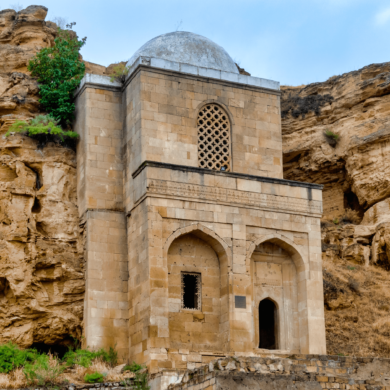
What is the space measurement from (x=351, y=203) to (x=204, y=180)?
35.4 ft

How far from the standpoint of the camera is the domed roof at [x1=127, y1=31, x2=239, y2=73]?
70.3 feet

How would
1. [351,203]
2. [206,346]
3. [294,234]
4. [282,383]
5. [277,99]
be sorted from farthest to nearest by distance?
[351,203]
[277,99]
[294,234]
[206,346]
[282,383]

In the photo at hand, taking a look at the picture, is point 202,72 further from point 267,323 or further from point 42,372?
point 42,372

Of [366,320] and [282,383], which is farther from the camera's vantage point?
[366,320]

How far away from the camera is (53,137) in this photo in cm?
2105

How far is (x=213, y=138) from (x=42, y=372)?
7.39 meters

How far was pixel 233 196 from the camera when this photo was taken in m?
19.5

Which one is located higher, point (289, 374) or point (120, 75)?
point (120, 75)

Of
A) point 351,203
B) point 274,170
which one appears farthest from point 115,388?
point 351,203

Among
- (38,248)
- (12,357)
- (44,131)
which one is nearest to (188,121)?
(44,131)

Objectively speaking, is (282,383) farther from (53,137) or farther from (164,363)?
(53,137)

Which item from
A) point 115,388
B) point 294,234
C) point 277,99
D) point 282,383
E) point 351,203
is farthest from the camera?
point 351,203

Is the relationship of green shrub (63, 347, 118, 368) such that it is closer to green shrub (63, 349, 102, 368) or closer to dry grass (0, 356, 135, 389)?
green shrub (63, 349, 102, 368)

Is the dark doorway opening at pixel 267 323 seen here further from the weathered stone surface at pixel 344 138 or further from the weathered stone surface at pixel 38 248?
the weathered stone surface at pixel 344 138
